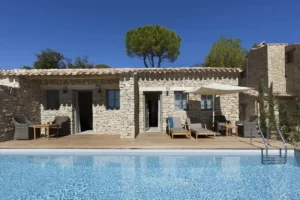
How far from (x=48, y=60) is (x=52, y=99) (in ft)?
99.4

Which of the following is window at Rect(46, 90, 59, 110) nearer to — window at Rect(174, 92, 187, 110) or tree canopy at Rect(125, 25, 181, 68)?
window at Rect(174, 92, 187, 110)

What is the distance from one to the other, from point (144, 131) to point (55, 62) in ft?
113

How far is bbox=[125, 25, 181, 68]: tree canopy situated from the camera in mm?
29030

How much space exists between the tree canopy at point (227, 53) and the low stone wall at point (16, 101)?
22890 millimetres

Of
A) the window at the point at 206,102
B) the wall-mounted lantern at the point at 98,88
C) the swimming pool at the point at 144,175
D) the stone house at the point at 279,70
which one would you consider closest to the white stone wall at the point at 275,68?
the stone house at the point at 279,70

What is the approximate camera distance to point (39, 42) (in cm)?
2417

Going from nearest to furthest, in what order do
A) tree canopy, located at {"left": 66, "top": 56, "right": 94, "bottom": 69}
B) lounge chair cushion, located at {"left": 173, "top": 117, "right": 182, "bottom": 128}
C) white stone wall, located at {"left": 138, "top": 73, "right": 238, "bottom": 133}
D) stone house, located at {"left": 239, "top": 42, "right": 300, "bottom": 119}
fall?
1. lounge chair cushion, located at {"left": 173, "top": 117, "right": 182, "bottom": 128}
2. white stone wall, located at {"left": 138, "top": 73, "right": 238, "bottom": 133}
3. stone house, located at {"left": 239, "top": 42, "right": 300, "bottom": 119}
4. tree canopy, located at {"left": 66, "top": 56, "right": 94, "bottom": 69}

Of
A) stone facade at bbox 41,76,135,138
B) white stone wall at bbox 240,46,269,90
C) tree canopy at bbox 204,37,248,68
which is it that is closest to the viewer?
stone facade at bbox 41,76,135,138

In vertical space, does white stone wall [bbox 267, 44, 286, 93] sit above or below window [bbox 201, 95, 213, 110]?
above

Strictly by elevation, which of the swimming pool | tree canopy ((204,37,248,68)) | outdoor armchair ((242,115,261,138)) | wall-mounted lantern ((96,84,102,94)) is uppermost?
tree canopy ((204,37,248,68))

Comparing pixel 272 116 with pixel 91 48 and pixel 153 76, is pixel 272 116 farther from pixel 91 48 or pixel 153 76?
pixel 91 48

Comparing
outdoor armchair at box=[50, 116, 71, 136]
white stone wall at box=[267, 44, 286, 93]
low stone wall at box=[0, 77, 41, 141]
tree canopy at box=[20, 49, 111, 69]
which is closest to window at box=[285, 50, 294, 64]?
white stone wall at box=[267, 44, 286, 93]

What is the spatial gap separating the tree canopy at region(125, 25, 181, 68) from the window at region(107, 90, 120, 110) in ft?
59.7

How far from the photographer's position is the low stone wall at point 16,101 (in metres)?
9.84
